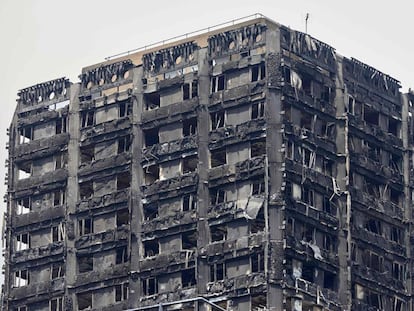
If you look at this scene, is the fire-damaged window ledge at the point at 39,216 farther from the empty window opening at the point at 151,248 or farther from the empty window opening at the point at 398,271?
the empty window opening at the point at 398,271

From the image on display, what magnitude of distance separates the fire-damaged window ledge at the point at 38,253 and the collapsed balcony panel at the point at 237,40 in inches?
895

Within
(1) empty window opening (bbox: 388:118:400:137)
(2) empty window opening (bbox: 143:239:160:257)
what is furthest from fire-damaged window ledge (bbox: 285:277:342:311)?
(1) empty window opening (bbox: 388:118:400:137)

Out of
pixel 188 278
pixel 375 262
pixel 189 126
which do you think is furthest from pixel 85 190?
pixel 375 262

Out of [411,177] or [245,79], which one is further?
[411,177]

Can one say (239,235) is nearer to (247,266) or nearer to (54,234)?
(247,266)

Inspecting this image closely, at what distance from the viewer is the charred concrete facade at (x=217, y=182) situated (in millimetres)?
170750

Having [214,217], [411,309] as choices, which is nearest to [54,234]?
[214,217]

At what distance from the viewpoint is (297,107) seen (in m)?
176

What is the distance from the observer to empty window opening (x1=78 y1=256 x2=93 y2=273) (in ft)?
594

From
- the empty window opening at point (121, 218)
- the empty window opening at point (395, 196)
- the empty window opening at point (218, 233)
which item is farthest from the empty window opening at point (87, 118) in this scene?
the empty window opening at point (395, 196)

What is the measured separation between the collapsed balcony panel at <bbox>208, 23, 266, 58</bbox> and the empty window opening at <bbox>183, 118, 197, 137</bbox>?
609 centimetres

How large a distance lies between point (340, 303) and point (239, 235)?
37.4 feet

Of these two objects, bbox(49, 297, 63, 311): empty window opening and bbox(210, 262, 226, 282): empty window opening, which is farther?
bbox(49, 297, 63, 311): empty window opening

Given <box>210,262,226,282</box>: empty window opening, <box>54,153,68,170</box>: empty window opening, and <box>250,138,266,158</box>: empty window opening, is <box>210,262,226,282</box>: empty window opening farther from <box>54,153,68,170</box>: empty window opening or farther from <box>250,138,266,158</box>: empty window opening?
<box>54,153,68,170</box>: empty window opening
